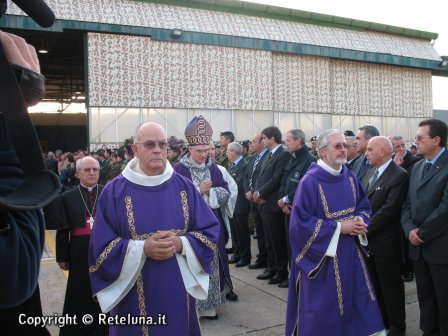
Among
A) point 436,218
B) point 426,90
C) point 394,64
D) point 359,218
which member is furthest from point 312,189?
point 426,90

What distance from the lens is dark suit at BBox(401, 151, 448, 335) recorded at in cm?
428

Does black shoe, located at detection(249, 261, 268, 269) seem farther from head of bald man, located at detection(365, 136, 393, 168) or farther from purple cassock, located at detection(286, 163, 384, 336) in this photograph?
purple cassock, located at detection(286, 163, 384, 336)

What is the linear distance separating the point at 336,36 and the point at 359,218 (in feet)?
78.4

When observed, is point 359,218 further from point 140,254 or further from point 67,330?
point 67,330

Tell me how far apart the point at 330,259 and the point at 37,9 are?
3478 millimetres

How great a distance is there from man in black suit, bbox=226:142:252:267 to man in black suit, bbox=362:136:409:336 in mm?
3454

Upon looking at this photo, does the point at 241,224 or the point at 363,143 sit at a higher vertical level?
the point at 363,143

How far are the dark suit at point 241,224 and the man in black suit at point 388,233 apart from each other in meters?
3.46

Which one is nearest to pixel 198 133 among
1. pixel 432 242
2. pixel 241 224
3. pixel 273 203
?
pixel 273 203

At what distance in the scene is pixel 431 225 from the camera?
429cm

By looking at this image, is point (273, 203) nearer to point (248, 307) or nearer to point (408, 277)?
point (248, 307)

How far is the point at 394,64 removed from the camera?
89.0 ft

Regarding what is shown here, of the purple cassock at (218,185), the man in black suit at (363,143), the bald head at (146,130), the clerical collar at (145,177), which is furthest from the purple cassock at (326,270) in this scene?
the man in black suit at (363,143)

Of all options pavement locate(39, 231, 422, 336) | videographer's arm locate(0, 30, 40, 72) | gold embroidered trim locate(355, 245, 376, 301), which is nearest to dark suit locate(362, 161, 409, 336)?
pavement locate(39, 231, 422, 336)
